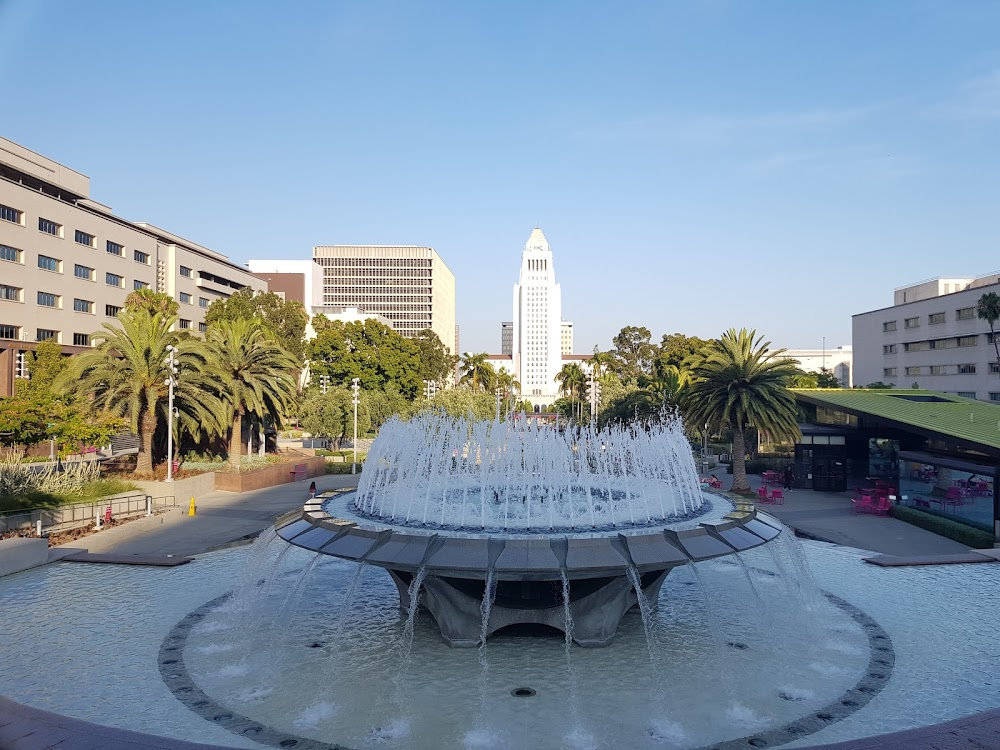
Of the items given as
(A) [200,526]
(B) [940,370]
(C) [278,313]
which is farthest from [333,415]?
(B) [940,370]

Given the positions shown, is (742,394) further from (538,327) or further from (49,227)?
(538,327)

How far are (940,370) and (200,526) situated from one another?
60.2m

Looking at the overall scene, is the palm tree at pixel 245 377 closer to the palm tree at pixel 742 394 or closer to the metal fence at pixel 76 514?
the metal fence at pixel 76 514

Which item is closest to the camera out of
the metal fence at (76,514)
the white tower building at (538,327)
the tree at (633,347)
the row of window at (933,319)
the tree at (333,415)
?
the metal fence at (76,514)

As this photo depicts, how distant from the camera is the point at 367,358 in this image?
65.2 metres

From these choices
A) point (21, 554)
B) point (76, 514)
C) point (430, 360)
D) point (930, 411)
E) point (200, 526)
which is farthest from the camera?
point (430, 360)

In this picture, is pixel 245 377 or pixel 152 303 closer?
pixel 245 377

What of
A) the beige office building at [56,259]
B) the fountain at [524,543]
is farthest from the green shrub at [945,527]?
the beige office building at [56,259]

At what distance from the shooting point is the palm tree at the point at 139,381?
93.1 ft

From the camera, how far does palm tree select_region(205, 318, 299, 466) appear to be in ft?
107

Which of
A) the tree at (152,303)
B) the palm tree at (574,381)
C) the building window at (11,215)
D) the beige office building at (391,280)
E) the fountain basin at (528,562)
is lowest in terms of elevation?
the fountain basin at (528,562)

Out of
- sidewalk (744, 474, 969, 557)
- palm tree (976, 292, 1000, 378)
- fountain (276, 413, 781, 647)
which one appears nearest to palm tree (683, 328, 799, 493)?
sidewalk (744, 474, 969, 557)

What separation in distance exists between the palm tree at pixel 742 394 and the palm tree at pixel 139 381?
23.1 meters

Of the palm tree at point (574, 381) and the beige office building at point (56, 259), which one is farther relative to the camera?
the palm tree at point (574, 381)
